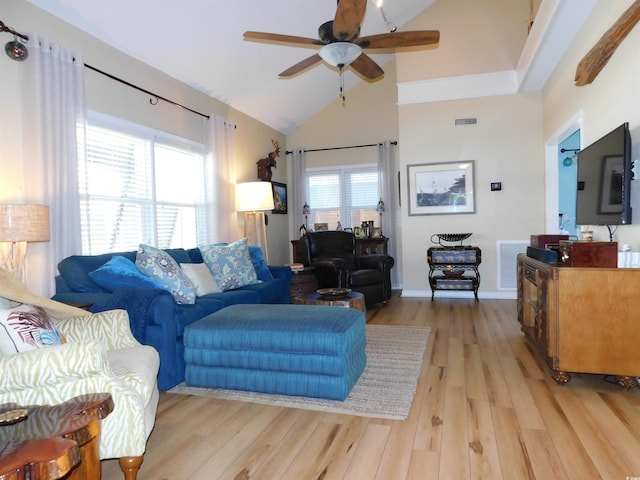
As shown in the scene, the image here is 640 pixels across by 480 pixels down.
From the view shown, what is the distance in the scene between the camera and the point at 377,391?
255 cm

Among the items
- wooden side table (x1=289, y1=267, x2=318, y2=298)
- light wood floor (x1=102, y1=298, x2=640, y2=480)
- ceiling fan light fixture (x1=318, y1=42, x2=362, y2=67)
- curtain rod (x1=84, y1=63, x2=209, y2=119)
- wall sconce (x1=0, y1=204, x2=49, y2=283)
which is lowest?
light wood floor (x1=102, y1=298, x2=640, y2=480)

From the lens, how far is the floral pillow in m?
1.58

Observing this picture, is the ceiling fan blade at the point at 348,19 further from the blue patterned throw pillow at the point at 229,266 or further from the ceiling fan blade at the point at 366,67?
the blue patterned throw pillow at the point at 229,266

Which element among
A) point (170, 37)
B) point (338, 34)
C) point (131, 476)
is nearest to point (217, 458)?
point (131, 476)

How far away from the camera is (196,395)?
2.59 meters

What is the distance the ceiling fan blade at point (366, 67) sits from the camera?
3425 millimetres

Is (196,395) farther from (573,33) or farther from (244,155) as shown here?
(573,33)

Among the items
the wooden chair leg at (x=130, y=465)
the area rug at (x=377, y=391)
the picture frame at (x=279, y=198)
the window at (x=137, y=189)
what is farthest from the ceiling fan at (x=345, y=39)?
the picture frame at (x=279, y=198)

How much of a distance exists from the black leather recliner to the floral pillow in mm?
3352

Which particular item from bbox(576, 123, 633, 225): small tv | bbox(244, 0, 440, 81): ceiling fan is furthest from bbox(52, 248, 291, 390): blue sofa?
bbox(576, 123, 633, 225): small tv

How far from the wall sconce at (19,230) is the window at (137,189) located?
0.64m

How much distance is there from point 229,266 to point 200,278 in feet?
1.44

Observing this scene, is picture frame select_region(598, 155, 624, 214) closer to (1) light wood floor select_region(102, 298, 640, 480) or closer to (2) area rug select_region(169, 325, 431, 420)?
(1) light wood floor select_region(102, 298, 640, 480)

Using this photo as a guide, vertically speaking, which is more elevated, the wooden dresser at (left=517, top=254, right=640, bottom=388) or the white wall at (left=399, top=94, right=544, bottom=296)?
the white wall at (left=399, top=94, right=544, bottom=296)
